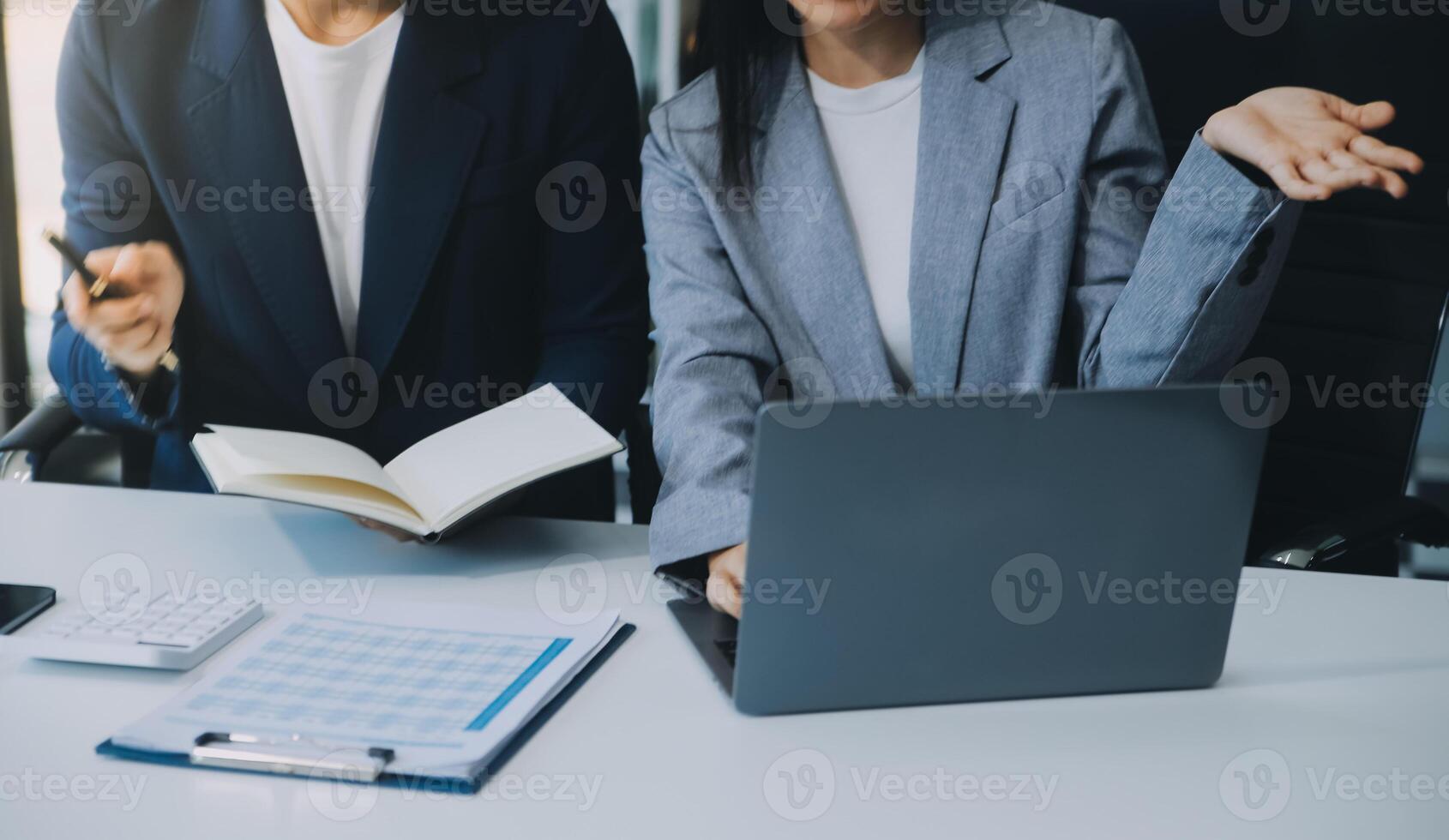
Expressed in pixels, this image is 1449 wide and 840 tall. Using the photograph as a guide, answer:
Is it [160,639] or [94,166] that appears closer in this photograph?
[160,639]

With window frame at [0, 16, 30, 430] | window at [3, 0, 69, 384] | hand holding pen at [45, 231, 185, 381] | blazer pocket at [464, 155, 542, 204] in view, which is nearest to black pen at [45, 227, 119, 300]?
hand holding pen at [45, 231, 185, 381]

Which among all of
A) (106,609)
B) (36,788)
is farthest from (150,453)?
(36,788)

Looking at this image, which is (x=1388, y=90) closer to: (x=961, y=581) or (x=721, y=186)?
(x=721, y=186)

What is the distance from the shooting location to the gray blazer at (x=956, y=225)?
1355 mm

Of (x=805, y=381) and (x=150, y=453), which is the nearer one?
(x=805, y=381)

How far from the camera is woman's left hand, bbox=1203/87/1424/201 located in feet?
2.99

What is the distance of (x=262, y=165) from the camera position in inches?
65.2

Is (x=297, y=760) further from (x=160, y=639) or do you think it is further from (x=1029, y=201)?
(x=1029, y=201)

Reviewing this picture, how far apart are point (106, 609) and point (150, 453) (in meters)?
0.87

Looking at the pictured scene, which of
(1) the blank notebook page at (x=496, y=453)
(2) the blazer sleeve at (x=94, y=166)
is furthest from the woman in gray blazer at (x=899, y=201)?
(2) the blazer sleeve at (x=94, y=166)

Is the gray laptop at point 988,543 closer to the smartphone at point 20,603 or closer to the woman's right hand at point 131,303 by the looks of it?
the smartphone at point 20,603

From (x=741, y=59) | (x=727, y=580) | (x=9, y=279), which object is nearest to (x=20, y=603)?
(x=727, y=580)

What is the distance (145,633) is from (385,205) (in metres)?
0.85

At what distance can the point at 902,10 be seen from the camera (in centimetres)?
144
